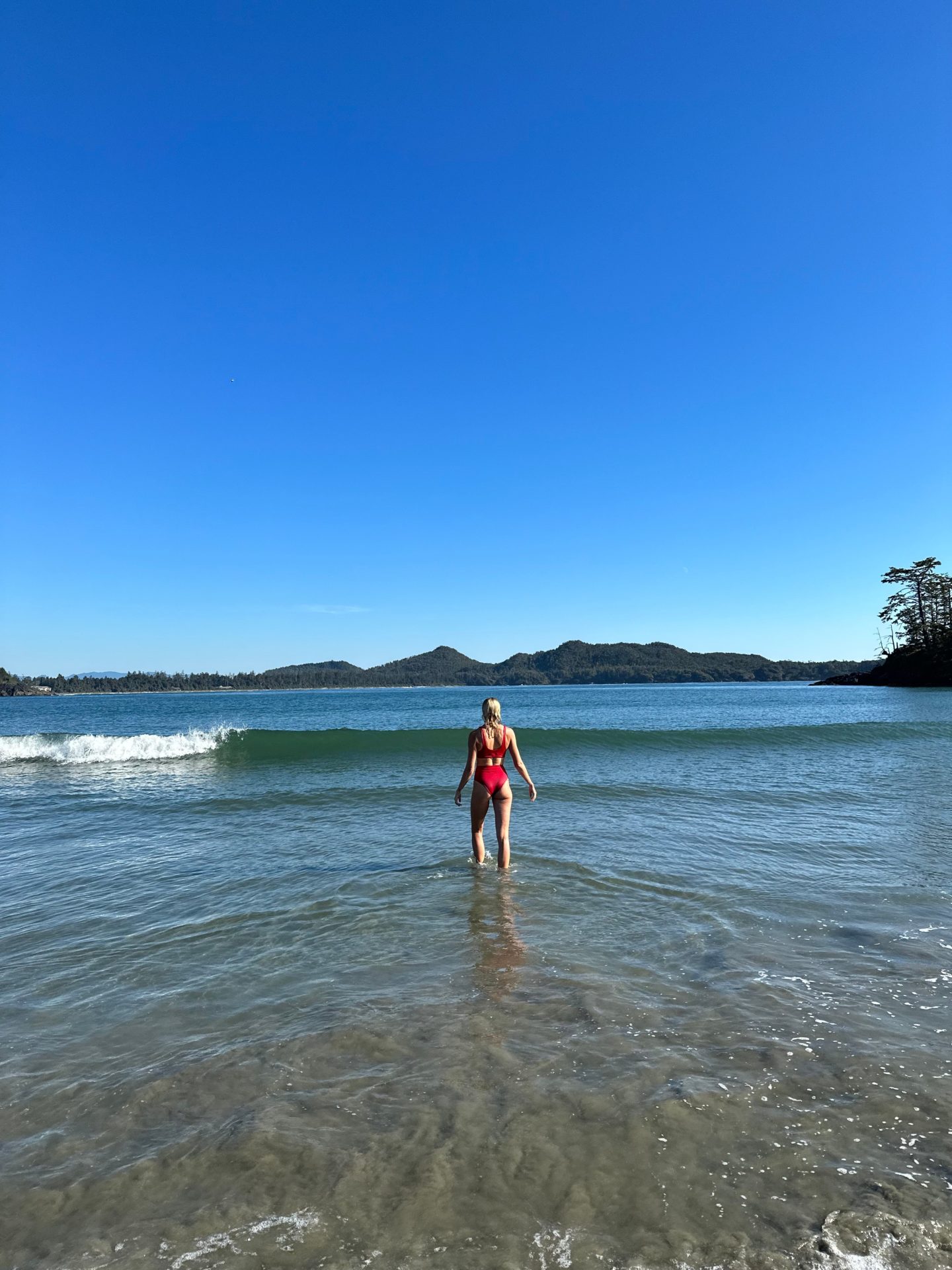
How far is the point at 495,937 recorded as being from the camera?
607cm

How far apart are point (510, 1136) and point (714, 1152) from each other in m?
0.90

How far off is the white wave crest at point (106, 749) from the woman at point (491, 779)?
18.4 m

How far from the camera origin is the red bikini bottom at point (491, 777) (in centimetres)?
853

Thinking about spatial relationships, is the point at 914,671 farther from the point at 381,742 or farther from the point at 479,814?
the point at 479,814

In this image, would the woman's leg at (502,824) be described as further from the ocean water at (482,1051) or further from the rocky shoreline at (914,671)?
the rocky shoreline at (914,671)

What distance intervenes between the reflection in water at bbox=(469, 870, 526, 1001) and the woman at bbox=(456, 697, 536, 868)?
544mm

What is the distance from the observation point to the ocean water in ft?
8.83

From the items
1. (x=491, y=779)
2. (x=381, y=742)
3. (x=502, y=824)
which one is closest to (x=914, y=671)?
(x=381, y=742)

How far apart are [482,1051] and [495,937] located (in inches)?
81.6

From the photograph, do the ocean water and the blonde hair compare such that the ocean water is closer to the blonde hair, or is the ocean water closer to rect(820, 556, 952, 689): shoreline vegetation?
the blonde hair

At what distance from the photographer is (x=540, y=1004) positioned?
183 inches

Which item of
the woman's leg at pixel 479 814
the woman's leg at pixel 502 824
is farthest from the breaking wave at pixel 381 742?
the woman's leg at pixel 502 824

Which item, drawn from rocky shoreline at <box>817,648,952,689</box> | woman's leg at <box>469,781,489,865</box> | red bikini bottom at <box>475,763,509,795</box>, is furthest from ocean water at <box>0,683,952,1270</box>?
rocky shoreline at <box>817,648,952,689</box>

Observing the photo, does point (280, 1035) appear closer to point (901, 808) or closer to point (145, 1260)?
point (145, 1260)
